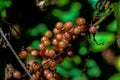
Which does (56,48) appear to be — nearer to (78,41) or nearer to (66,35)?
(66,35)

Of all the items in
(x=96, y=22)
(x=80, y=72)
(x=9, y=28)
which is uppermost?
(x=9, y=28)

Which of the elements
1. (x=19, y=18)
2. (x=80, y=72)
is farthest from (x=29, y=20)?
(x=80, y=72)

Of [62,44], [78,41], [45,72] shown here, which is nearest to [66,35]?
[62,44]

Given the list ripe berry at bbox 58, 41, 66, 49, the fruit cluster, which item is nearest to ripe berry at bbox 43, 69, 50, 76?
the fruit cluster

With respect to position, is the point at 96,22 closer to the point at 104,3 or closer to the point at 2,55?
the point at 104,3

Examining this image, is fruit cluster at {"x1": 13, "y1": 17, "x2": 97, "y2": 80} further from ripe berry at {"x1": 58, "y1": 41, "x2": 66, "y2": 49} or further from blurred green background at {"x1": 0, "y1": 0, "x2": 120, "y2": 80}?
blurred green background at {"x1": 0, "y1": 0, "x2": 120, "y2": 80}

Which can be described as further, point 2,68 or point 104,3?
point 2,68

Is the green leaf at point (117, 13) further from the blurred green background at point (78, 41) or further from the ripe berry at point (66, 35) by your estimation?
the blurred green background at point (78, 41)
